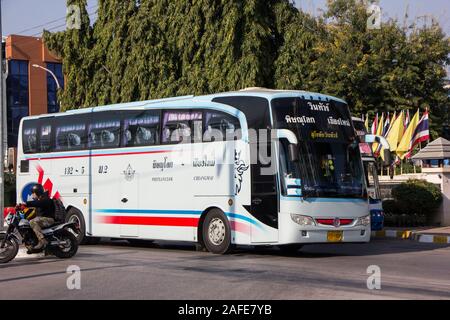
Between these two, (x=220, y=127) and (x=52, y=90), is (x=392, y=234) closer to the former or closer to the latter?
(x=220, y=127)

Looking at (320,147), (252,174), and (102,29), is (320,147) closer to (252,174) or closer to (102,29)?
(252,174)

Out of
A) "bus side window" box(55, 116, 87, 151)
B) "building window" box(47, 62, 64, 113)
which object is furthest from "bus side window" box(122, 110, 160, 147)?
"building window" box(47, 62, 64, 113)

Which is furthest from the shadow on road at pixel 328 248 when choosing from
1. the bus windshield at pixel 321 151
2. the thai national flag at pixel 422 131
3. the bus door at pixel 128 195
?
the thai national flag at pixel 422 131

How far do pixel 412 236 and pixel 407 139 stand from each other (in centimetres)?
1186

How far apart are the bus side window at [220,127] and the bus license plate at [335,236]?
2875 millimetres

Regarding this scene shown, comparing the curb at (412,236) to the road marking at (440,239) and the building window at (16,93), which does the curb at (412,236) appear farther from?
the building window at (16,93)

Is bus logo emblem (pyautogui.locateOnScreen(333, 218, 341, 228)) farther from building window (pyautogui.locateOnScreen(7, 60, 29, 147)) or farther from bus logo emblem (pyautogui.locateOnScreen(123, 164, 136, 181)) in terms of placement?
building window (pyautogui.locateOnScreen(7, 60, 29, 147))

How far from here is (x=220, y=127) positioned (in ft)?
50.9

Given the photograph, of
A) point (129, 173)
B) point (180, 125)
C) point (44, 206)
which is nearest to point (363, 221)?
point (180, 125)

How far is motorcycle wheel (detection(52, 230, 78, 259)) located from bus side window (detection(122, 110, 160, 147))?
3479mm

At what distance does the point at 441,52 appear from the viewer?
120 feet

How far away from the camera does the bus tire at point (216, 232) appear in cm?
1528
